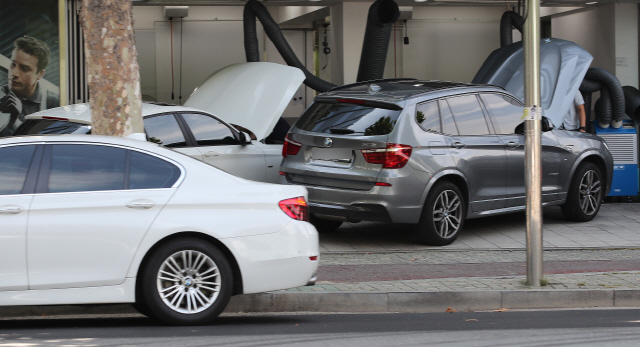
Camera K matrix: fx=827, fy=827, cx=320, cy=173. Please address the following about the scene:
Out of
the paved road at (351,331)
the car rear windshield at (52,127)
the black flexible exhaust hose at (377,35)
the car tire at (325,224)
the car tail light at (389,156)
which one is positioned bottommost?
the paved road at (351,331)

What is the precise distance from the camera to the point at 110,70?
26.5ft

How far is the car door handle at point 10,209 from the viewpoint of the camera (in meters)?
5.67

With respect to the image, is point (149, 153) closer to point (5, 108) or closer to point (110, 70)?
point (110, 70)


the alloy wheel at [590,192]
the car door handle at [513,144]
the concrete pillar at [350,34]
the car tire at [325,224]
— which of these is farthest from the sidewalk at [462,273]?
the concrete pillar at [350,34]

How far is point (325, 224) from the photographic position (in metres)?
10.6

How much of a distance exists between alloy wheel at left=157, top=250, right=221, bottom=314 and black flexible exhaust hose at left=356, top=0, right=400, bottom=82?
833cm

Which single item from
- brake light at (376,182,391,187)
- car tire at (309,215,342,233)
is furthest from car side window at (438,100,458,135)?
car tire at (309,215,342,233)

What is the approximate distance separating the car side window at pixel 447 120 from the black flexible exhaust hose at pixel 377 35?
417cm

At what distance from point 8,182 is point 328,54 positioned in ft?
37.5

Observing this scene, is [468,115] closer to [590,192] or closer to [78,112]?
[590,192]

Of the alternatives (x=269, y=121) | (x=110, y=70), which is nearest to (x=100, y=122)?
(x=110, y=70)

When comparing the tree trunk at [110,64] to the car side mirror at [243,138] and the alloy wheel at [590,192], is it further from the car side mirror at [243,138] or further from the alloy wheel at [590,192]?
the alloy wheel at [590,192]

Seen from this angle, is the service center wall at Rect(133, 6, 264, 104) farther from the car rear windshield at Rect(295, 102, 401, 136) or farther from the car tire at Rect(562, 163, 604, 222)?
the car tire at Rect(562, 163, 604, 222)

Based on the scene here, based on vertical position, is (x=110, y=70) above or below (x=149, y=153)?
above
